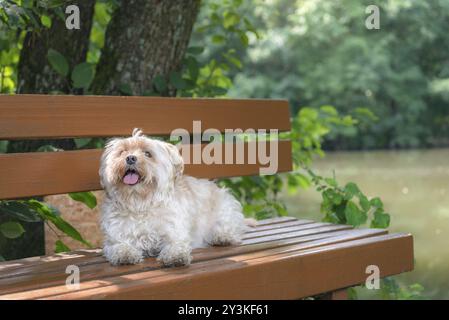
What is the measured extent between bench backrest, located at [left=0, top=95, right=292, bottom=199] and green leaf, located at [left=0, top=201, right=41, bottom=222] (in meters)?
0.10

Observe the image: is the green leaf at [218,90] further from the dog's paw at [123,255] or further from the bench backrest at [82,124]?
the dog's paw at [123,255]

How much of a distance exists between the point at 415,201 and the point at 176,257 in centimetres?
775

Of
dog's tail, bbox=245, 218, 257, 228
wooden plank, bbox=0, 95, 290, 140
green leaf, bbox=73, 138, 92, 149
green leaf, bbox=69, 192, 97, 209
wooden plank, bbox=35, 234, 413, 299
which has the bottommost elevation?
wooden plank, bbox=35, 234, 413, 299

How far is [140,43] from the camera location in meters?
4.21

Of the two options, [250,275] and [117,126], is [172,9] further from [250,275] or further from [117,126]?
[250,275]

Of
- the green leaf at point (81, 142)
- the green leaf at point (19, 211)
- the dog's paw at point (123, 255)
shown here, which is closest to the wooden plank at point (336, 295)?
the dog's paw at point (123, 255)

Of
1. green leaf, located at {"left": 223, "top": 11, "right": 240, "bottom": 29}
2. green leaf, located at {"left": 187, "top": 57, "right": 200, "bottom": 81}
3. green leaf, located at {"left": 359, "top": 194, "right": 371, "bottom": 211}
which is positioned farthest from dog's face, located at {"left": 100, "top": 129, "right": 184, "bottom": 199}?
green leaf, located at {"left": 223, "top": 11, "right": 240, "bottom": 29}

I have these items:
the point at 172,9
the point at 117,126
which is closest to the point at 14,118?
the point at 117,126

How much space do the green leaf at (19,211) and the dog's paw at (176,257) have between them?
728 millimetres

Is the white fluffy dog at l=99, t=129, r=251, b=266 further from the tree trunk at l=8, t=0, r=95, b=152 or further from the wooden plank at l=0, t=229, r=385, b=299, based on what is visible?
the tree trunk at l=8, t=0, r=95, b=152

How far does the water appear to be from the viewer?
20.1 feet

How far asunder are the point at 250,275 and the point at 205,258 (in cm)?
29

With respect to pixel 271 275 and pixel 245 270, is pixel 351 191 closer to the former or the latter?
pixel 271 275
